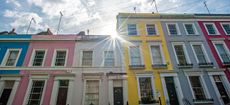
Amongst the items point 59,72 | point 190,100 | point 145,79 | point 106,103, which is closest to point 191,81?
point 190,100

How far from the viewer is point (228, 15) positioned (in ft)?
61.2

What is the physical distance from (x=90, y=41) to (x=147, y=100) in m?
8.26

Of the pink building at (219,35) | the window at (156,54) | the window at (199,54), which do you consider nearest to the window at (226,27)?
the pink building at (219,35)

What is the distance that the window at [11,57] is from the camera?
1500cm

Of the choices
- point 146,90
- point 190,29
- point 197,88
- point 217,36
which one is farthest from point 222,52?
point 146,90

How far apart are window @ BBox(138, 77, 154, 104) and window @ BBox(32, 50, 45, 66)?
389 inches

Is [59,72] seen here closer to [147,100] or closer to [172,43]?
[147,100]

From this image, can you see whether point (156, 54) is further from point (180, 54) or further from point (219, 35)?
point (219, 35)

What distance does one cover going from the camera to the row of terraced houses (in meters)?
13.3

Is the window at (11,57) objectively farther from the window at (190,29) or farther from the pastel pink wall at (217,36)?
the pastel pink wall at (217,36)

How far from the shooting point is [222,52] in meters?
16.2

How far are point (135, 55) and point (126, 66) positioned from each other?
1.76m

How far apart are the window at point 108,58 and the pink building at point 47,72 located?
3.34 m

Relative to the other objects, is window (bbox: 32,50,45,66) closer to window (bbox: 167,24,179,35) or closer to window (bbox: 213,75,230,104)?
window (bbox: 167,24,179,35)
